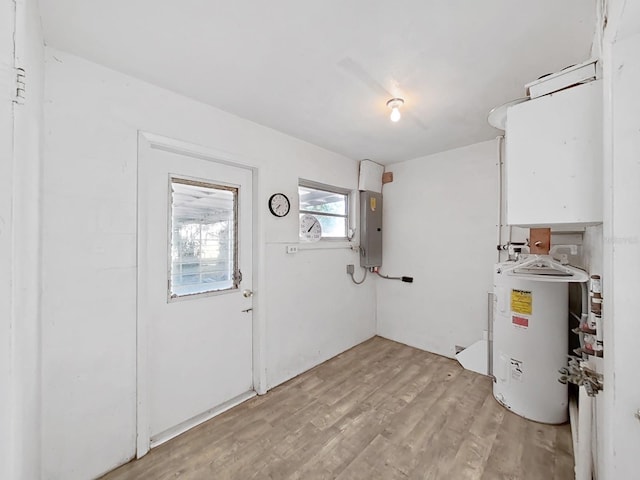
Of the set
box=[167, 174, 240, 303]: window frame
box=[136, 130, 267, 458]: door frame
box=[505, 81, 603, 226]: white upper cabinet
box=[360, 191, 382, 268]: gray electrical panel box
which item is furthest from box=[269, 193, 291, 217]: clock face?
box=[505, 81, 603, 226]: white upper cabinet

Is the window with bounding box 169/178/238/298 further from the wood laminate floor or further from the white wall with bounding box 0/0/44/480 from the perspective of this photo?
the wood laminate floor

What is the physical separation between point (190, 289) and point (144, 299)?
1.14 ft

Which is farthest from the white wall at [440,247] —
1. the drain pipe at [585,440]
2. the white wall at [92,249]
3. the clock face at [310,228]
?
the white wall at [92,249]

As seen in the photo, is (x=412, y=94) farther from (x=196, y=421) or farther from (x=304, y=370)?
(x=196, y=421)

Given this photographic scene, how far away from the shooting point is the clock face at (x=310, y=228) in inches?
107

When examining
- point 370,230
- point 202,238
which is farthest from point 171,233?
point 370,230

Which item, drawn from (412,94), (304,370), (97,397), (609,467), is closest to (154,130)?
(97,397)

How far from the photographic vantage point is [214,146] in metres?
1.97

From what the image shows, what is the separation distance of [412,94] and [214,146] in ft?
4.97

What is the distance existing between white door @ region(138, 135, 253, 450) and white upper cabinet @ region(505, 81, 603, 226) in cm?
190

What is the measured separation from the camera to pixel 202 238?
2.01 meters

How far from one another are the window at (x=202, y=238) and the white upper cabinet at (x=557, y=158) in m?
1.94

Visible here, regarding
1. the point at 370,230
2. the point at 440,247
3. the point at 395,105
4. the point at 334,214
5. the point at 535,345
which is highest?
the point at 395,105

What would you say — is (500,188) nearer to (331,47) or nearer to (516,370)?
(516,370)
